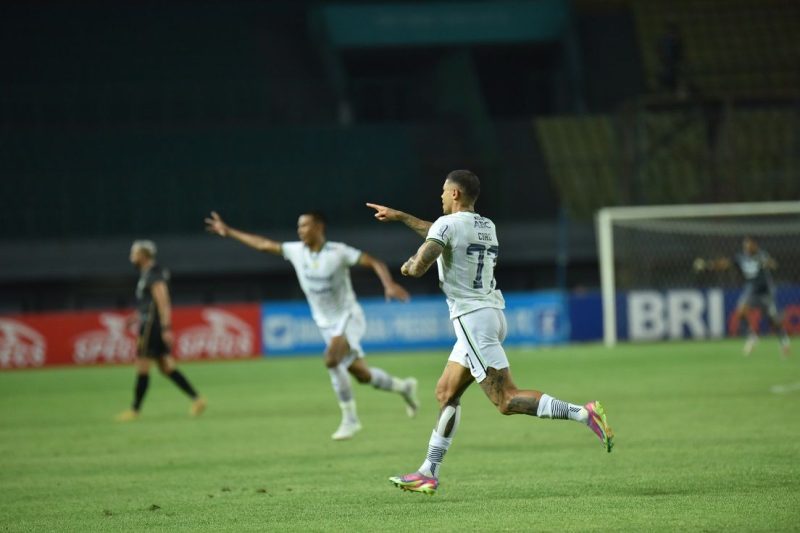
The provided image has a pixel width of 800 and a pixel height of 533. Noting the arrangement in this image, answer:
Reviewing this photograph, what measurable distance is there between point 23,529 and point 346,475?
2.82 meters

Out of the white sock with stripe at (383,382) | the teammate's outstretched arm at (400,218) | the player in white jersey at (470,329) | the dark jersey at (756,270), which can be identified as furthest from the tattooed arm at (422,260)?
the dark jersey at (756,270)

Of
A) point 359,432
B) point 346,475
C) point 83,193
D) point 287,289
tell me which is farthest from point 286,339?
point 346,475

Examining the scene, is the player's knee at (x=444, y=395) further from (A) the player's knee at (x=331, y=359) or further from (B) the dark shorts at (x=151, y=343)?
(B) the dark shorts at (x=151, y=343)

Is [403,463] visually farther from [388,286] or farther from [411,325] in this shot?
[411,325]

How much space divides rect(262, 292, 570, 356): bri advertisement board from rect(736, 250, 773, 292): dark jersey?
5.89 metres

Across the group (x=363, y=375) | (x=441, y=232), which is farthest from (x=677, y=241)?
(x=441, y=232)

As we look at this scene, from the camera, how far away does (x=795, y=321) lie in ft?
98.4

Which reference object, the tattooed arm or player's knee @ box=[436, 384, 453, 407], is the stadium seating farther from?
the tattooed arm

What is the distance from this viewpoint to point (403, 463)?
1023 cm

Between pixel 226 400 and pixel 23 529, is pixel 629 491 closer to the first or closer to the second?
pixel 23 529

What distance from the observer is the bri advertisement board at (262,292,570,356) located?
29.7m

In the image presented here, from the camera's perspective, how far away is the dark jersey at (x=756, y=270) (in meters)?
24.5

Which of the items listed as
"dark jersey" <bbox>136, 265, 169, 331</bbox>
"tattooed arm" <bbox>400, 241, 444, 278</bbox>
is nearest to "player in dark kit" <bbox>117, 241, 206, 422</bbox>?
"dark jersey" <bbox>136, 265, 169, 331</bbox>

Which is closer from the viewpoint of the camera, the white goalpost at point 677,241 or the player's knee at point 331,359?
the player's knee at point 331,359
